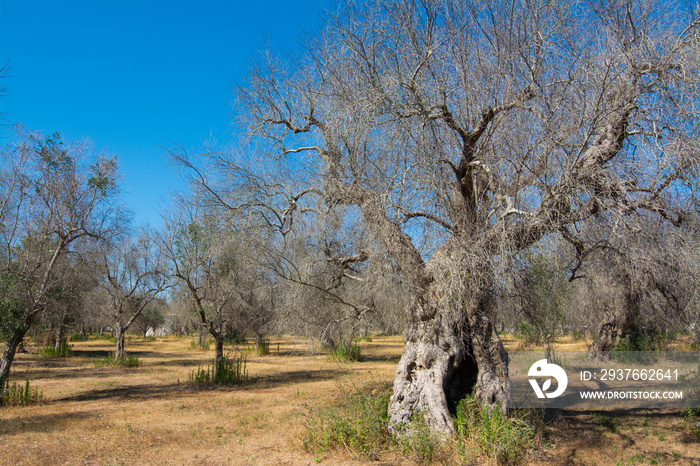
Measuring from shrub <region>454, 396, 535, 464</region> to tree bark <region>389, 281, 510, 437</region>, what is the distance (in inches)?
7.7

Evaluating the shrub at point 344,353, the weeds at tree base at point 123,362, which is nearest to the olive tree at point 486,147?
the shrub at point 344,353

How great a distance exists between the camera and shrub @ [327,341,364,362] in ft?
59.9

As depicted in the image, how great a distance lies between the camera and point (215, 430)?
8180 mm

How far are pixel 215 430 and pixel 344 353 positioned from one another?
10573 mm

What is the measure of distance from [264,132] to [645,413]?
10330mm

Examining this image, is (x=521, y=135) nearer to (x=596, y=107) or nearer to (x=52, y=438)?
(x=596, y=107)

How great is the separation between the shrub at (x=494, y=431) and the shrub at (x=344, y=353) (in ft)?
36.6

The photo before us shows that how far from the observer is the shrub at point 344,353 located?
59.9ft

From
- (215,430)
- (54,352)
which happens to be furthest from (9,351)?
(54,352)

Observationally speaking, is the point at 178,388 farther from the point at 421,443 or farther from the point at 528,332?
the point at 528,332

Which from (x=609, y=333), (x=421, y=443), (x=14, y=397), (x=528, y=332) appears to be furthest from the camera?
(x=609, y=333)

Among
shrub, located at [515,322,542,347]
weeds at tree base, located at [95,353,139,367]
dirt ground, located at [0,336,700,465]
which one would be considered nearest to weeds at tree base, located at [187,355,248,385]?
dirt ground, located at [0,336,700,465]

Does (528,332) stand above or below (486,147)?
below

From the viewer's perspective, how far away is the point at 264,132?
8969 millimetres
